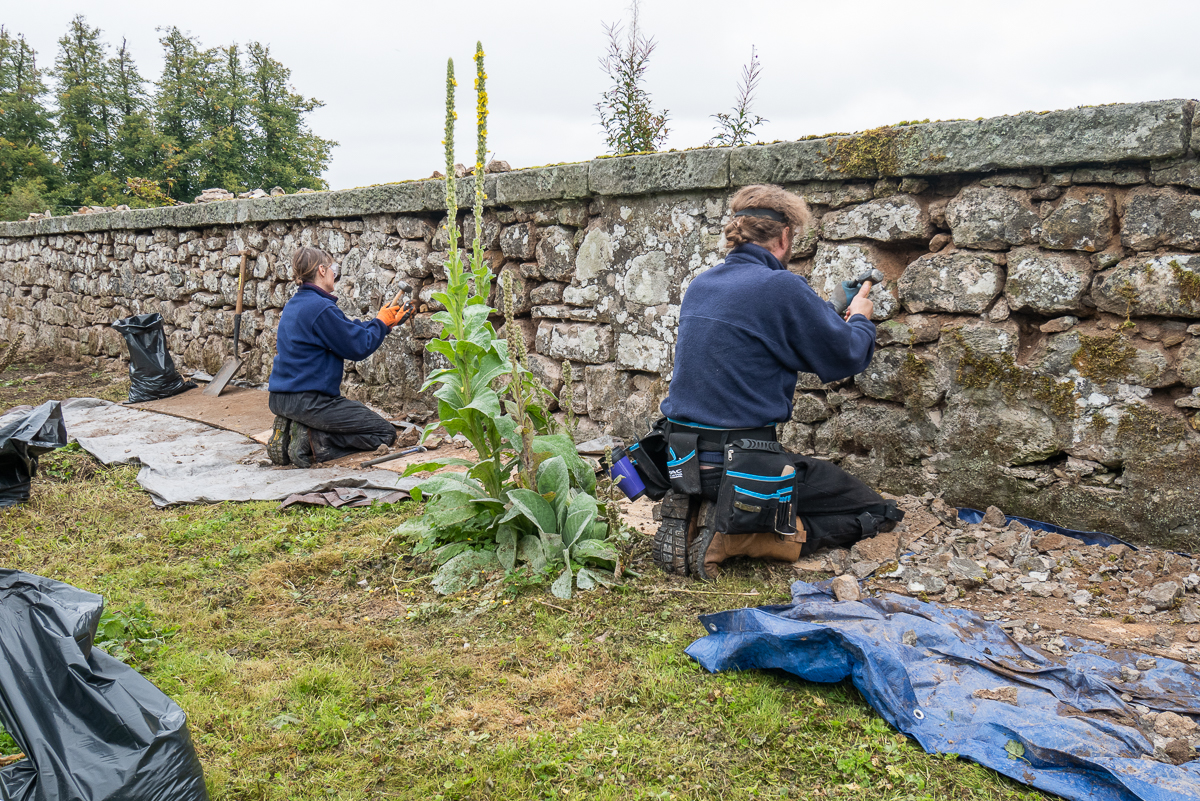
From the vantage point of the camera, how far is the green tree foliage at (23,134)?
61.6 ft

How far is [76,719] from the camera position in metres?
1.71

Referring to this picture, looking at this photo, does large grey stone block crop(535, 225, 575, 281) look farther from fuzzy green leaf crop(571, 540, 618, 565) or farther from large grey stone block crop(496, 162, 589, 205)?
fuzzy green leaf crop(571, 540, 618, 565)

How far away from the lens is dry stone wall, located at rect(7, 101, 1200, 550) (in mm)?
2959

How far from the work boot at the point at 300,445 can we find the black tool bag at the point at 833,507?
3.42m

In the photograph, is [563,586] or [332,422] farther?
[332,422]

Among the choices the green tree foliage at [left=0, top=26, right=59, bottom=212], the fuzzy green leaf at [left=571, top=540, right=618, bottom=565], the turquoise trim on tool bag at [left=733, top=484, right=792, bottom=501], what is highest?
the green tree foliage at [left=0, top=26, right=59, bottom=212]

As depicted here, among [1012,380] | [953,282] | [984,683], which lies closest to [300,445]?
[953,282]

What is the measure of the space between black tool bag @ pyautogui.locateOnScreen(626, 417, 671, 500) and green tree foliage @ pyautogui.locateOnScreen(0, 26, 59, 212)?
797 inches

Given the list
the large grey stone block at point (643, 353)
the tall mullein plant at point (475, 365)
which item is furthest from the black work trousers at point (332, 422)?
the tall mullein plant at point (475, 365)

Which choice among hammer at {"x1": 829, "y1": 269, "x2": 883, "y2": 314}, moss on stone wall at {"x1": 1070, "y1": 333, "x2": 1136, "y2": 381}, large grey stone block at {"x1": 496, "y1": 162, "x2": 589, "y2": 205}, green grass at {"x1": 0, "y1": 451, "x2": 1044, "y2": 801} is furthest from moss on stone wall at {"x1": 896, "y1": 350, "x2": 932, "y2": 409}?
large grey stone block at {"x1": 496, "y1": 162, "x2": 589, "y2": 205}

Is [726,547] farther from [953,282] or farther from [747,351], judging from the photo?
[953,282]

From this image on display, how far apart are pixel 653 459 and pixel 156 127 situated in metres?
22.3

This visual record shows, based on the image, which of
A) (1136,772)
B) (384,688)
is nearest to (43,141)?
(384,688)

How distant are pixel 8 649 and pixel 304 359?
11.8 ft
